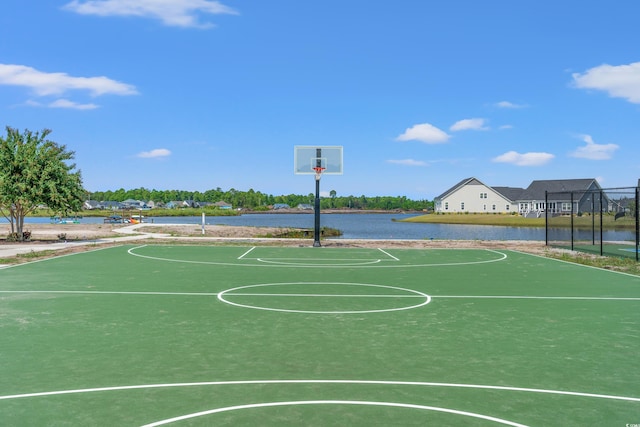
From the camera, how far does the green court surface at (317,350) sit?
5625mm

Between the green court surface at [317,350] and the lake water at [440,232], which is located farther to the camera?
the lake water at [440,232]

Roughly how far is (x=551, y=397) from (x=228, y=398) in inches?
140

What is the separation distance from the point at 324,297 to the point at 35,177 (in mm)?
Answer: 19485

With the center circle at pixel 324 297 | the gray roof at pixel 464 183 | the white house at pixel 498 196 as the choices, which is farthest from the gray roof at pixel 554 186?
the center circle at pixel 324 297

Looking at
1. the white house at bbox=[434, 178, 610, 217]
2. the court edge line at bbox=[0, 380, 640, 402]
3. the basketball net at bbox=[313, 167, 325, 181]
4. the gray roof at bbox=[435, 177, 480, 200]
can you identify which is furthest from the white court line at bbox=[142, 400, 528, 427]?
the gray roof at bbox=[435, 177, 480, 200]

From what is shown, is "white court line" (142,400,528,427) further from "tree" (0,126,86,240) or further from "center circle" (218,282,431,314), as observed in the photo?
"tree" (0,126,86,240)

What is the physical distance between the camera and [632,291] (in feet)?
45.0

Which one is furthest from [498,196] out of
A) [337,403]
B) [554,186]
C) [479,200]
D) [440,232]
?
[337,403]

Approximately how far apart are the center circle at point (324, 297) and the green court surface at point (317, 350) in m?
0.05

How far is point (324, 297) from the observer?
1249 cm

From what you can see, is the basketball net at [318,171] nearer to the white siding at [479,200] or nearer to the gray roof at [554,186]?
the gray roof at [554,186]

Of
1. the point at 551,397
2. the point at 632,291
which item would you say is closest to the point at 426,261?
the point at 632,291

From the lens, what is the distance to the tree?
25828 millimetres

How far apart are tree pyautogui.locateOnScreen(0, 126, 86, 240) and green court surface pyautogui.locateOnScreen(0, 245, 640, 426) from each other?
36.8 ft
